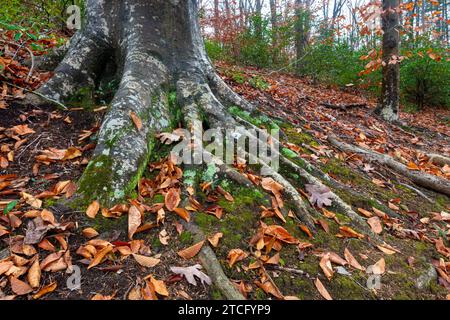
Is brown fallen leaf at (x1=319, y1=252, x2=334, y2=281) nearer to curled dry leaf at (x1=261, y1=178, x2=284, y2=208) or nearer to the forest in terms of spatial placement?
the forest

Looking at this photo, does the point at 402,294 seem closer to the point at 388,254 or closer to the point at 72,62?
the point at 388,254

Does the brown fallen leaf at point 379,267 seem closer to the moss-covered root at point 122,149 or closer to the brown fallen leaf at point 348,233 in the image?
the brown fallen leaf at point 348,233

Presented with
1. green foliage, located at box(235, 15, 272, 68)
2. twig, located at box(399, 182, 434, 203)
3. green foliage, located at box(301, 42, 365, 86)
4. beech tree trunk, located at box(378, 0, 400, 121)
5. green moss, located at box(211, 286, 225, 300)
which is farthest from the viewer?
green foliage, located at box(301, 42, 365, 86)

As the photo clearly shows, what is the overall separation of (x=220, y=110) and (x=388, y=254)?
1851 millimetres

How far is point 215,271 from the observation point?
1712 millimetres

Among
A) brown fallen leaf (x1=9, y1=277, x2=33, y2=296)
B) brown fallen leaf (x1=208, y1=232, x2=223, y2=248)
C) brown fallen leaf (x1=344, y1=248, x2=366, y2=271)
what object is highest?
brown fallen leaf (x1=208, y1=232, x2=223, y2=248)

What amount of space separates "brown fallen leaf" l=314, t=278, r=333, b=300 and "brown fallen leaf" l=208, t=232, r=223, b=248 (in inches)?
24.5

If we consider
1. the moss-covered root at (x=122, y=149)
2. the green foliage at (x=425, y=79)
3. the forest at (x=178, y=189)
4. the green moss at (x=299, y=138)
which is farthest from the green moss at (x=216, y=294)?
the green foliage at (x=425, y=79)

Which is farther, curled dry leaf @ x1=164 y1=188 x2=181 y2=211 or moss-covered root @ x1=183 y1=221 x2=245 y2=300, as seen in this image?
curled dry leaf @ x1=164 y1=188 x2=181 y2=211

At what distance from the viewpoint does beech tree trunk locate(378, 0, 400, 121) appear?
583cm

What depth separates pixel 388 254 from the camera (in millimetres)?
2207

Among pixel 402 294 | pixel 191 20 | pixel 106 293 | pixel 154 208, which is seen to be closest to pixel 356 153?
pixel 402 294

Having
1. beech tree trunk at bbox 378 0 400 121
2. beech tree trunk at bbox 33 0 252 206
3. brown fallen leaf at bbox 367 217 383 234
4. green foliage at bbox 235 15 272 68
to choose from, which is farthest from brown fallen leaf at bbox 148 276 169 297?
green foliage at bbox 235 15 272 68

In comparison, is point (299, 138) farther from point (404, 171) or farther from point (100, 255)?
point (100, 255)
